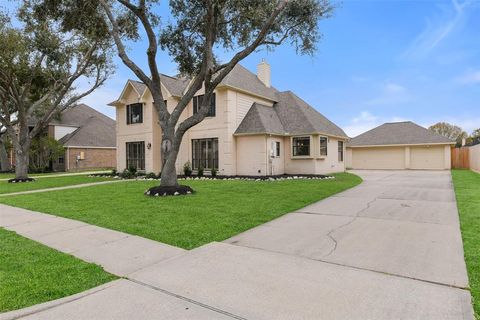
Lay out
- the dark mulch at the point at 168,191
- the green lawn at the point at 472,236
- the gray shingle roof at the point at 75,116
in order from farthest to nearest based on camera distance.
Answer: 1. the gray shingle roof at the point at 75,116
2. the dark mulch at the point at 168,191
3. the green lawn at the point at 472,236

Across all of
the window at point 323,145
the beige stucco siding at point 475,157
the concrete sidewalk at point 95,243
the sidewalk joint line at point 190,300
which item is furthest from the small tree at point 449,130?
the sidewalk joint line at point 190,300

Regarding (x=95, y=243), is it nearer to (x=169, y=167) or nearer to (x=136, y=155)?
(x=169, y=167)

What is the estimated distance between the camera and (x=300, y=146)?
18547 millimetres

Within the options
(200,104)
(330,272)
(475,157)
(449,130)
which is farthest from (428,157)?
(449,130)

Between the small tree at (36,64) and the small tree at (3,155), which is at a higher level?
the small tree at (36,64)

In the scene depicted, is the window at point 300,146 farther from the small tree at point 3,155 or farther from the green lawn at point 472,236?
the small tree at point 3,155

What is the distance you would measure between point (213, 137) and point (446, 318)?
1580cm

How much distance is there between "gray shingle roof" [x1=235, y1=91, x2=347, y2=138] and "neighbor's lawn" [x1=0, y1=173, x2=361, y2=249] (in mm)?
6519

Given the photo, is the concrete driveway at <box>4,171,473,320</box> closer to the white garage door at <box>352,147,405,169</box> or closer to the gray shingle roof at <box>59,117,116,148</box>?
the white garage door at <box>352,147,405,169</box>

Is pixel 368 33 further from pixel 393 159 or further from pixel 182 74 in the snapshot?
pixel 393 159

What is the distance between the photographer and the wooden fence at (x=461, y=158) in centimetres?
2638

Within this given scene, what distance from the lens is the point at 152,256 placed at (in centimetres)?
452

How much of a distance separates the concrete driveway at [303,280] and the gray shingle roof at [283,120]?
11.7 metres

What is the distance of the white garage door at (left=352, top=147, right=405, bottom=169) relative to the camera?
89.8ft
